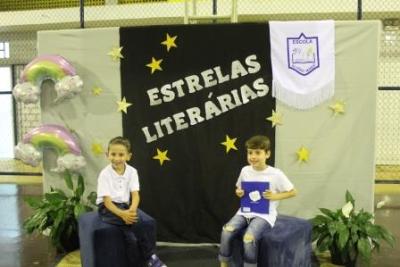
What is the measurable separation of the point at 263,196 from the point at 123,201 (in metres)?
1.14

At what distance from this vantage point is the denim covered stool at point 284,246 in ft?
11.0

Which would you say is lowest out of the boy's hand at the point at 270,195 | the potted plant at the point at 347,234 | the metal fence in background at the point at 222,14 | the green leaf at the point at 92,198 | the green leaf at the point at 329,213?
the potted plant at the point at 347,234

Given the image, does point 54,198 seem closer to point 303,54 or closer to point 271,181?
point 271,181

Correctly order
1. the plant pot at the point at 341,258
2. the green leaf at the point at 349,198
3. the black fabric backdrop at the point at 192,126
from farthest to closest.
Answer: the black fabric backdrop at the point at 192,126, the green leaf at the point at 349,198, the plant pot at the point at 341,258

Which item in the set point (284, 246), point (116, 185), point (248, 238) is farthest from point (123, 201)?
point (284, 246)

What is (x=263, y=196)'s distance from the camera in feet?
11.7

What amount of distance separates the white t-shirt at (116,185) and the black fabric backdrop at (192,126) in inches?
35.1

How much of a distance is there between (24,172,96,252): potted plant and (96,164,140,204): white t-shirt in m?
0.81

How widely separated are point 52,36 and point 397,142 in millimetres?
7264

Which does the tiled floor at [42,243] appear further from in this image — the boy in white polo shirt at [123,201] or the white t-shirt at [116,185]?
the white t-shirt at [116,185]

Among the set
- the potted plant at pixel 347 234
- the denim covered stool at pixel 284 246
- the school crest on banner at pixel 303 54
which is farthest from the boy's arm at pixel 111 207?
the school crest on banner at pixel 303 54

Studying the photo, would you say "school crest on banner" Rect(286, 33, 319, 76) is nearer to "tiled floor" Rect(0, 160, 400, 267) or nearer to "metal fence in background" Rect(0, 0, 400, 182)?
"tiled floor" Rect(0, 160, 400, 267)

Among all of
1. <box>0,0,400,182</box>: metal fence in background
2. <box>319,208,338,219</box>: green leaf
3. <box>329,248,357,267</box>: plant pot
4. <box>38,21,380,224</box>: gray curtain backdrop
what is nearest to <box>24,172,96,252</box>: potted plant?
<box>38,21,380,224</box>: gray curtain backdrop

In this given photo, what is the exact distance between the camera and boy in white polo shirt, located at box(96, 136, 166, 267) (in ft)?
12.1
